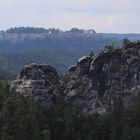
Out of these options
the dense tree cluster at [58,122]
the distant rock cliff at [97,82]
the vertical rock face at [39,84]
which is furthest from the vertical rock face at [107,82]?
the dense tree cluster at [58,122]

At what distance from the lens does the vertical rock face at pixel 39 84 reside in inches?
3194

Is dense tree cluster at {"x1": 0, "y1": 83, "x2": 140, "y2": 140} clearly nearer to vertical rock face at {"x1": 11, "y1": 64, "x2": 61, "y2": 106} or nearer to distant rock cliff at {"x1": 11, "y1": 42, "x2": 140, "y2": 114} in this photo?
vertical rock face at {"x1": 11, "y1": 64, "x2": 61, "y2": 106}

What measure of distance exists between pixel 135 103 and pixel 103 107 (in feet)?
24.8

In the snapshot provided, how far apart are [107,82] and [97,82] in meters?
1.59

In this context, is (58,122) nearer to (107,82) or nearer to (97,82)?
(97,82)

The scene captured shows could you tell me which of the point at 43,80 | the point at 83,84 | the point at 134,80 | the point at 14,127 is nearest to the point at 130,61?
the point at 134,80

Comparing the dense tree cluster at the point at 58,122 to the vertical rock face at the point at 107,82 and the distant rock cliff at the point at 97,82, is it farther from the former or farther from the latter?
the vertical rock face at the point at 107,82

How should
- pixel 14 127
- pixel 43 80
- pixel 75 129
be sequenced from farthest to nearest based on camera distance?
pixel 43 80 < pixel 75 129 < pixel 14 127

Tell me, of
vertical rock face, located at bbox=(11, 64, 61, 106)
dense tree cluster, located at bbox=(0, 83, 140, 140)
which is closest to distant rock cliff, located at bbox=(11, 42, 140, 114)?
vertical rock face, located at bbox=(11, 64, 61, 106)

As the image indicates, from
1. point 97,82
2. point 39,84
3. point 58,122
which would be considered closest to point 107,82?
point 97,82

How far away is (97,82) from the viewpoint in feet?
277

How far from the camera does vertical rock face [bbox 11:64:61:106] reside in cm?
8112

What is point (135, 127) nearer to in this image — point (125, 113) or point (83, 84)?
point (125, 113)

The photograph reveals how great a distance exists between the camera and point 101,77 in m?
84.9
